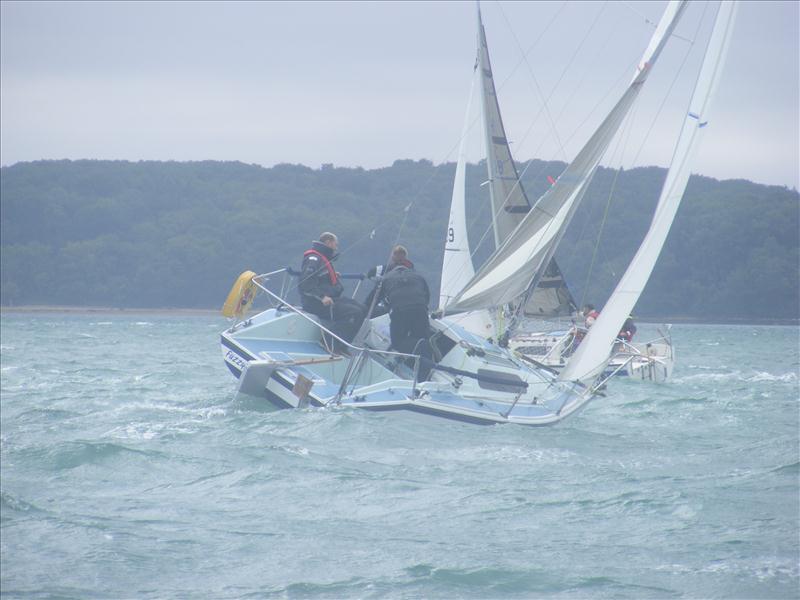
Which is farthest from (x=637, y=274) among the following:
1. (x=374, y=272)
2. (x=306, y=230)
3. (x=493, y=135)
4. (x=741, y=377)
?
(x=306, y=230)

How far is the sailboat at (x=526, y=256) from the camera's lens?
42.5 feet

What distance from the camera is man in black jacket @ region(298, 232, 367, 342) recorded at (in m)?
12.7

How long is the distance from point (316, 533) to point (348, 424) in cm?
366

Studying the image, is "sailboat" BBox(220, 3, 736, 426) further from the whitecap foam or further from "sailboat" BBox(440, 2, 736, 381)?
the whitecap foam

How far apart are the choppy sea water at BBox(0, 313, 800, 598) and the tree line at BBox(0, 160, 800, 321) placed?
37.3 meters

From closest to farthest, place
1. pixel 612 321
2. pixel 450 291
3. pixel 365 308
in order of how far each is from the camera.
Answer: pixel 612 321, pixel 365 308, pixel 450 291

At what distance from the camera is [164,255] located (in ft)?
238

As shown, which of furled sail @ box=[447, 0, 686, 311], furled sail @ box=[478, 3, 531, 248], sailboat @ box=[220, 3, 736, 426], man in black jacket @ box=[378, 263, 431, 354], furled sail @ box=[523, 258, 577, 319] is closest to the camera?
sailboat @ box=[220, 3, 736, 426]

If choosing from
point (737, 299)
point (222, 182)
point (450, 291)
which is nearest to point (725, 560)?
point (450, 291)

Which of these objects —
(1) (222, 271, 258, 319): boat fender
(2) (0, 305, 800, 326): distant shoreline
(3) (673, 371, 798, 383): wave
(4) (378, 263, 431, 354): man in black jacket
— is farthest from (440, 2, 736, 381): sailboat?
(2) (0, 305, 800, 326): distant shoreline

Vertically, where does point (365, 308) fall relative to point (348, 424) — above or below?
above

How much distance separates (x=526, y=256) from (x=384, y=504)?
547 centimetres

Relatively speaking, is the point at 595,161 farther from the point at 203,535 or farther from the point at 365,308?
the point at 203,535

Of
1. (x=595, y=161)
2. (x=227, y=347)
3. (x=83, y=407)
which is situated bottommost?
(x=83, y=407)
